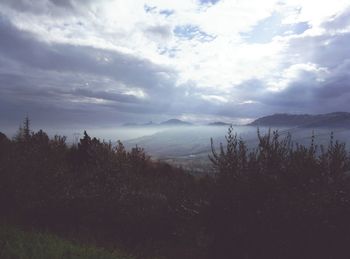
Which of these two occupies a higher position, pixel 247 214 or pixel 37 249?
pixel 247 214

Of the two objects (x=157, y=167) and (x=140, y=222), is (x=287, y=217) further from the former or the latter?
(x=157, y=167)

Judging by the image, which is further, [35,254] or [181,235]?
[181,235]

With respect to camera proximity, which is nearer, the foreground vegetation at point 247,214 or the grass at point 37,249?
the grass at point 37,249

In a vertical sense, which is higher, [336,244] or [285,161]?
[285,161]

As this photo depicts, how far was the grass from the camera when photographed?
9062 mm

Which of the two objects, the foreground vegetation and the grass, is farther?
the foreground vegetation

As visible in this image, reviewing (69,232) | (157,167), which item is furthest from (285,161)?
(157,167)

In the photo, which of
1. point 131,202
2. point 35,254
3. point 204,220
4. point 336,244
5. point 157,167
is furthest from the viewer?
point 157,167

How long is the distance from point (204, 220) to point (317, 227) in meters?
3.30

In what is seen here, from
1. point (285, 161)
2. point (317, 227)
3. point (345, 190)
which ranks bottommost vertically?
point (317, 227)

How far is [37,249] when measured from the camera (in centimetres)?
959

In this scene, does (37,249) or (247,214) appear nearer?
(37,249)

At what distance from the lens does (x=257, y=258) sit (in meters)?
12.1

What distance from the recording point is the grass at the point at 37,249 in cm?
906
